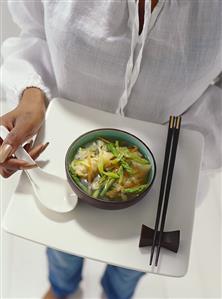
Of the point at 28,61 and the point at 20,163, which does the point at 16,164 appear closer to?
the point at 20,163

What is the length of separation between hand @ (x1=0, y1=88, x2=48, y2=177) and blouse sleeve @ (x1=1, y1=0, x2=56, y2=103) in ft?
0.08

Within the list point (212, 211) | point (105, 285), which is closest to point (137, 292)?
point (105, 285)

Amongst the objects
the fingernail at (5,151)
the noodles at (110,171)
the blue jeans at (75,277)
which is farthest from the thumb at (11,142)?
the blue jeans at (75,277)

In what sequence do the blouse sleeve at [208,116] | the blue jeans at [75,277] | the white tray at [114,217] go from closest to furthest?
1. the white tray at [114,217]
2. the blouse sleeve at [208,116]
3. the blue jeans at [75,277]

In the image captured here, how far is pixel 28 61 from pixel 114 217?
0.38 meters

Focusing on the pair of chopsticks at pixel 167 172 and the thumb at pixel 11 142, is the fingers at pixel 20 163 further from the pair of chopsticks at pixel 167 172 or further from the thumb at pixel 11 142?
the pair of chopsticks at pixel 167 172

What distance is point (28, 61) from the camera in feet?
2.50

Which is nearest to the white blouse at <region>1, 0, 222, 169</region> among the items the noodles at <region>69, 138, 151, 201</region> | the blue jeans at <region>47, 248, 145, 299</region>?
the noodles at <region>69, 138, 151, 201</region>

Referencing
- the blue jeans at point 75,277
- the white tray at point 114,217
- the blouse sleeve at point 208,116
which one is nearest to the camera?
the white tray at point 114,217

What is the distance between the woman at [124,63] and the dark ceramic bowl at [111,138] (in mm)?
57

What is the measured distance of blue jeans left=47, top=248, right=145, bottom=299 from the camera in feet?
3.06

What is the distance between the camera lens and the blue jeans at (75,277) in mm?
932

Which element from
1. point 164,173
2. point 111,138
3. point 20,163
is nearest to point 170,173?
point 164,173

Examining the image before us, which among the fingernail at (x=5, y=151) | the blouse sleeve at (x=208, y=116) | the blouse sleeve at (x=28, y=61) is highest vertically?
the blouse sleeve at (x=28, y=61)
